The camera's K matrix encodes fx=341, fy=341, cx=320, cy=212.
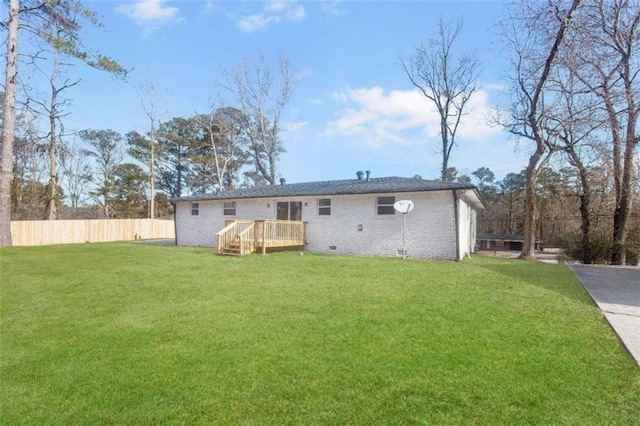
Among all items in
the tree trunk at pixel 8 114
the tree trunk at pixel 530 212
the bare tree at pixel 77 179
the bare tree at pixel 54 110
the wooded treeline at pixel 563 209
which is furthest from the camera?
the bare tree at pixel 77 179

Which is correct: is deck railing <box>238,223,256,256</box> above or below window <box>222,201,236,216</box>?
below

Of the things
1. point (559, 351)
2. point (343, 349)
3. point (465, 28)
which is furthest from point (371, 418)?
point (465, 28)

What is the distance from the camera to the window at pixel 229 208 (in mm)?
16266

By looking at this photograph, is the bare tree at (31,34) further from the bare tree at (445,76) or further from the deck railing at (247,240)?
Answer: the bare tree at (445,76)

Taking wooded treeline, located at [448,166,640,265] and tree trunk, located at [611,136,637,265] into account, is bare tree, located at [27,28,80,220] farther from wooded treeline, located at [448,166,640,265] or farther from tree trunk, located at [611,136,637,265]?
tree trunk, located at [611,136,637,265]

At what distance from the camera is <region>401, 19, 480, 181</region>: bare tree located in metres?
22.0

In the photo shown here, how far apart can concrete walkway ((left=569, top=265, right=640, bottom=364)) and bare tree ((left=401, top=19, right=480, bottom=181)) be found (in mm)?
15000

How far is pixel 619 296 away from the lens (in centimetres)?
584

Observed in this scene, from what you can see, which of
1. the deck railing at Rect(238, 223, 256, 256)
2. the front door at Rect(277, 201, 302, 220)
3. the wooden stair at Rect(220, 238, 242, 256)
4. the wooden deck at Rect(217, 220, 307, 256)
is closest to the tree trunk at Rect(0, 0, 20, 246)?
the wooden deck at Rect(217, 220, 307, 256)

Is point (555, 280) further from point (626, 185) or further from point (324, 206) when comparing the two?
point (324, 206)

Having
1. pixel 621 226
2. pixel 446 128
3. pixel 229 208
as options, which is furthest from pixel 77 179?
pixel 621 226

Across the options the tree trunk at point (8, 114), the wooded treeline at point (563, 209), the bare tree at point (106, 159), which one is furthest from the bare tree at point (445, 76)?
the bare tree at point (106, 159)

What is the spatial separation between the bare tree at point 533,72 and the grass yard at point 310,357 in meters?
7.80

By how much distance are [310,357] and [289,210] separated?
38.7 ft
